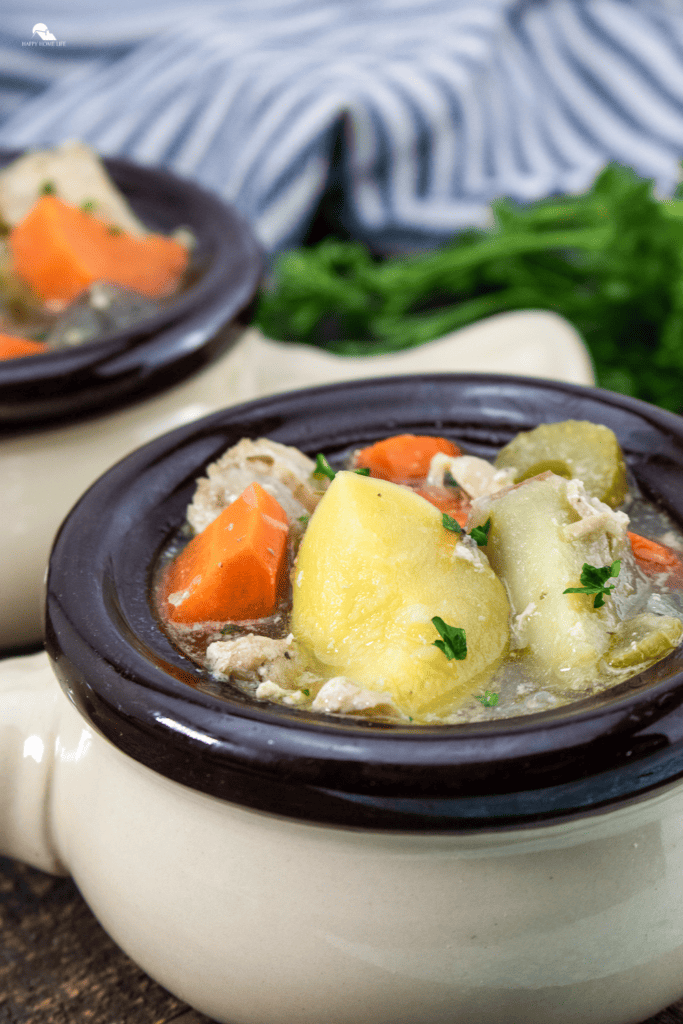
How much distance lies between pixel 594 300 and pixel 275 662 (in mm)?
1547

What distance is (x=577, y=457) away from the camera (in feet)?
3.82

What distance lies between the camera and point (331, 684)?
35.7 inches

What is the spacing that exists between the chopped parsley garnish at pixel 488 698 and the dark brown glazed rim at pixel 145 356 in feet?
2.62

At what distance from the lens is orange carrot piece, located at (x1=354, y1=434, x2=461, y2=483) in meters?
1.23

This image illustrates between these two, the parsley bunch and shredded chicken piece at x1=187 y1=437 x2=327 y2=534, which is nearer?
shredded chicken piece at x1=187 y1=437 x2=327 y2=534

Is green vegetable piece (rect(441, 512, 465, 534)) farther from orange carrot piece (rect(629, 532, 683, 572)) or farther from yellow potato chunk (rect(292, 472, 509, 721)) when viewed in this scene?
orange carrot piece (rect(629, 532, 683, 572))

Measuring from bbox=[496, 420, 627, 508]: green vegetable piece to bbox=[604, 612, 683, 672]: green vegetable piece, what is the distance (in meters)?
0.24

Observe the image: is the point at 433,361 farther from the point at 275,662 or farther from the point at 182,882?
the point at 182,882

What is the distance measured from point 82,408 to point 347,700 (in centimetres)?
77

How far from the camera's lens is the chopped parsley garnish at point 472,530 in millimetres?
997

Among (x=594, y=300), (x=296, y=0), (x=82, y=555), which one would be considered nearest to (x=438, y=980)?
(x=82, y=555)

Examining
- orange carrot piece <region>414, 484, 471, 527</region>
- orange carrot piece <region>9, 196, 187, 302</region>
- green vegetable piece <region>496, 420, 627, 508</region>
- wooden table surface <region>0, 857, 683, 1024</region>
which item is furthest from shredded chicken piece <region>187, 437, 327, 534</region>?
orange carrot piece <region>9, 196, 187, 302</region>

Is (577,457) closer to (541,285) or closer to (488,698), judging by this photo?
(488,698)

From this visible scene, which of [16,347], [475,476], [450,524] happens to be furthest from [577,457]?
[16,347]
